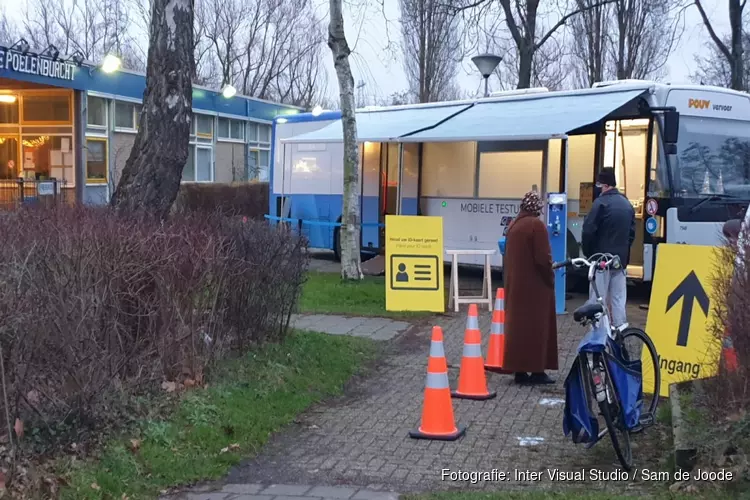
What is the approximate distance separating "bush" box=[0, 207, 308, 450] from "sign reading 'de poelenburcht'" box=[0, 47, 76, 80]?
1486 cm

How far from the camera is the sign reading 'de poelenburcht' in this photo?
2087cm

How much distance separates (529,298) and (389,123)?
1009cm

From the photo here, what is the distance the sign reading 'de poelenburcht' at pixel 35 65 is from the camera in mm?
20872

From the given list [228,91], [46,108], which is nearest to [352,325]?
[46,108]

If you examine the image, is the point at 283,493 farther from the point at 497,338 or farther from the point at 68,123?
the point at 68,123

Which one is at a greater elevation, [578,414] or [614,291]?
[614,291]

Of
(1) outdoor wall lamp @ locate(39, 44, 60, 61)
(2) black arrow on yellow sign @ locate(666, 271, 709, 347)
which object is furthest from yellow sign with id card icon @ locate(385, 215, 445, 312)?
(1) outdoor wall lamp @ locate(39, 44, 60, 61)

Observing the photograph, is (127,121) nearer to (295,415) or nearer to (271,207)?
(271,207)

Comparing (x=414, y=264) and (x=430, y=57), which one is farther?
(x=430, y=57)

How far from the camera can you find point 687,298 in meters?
6.99

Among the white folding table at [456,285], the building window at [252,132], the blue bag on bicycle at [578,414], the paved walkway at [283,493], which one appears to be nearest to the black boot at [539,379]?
the blue bag on bicycle at [578,414]

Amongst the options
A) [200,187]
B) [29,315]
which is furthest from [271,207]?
[29,315]

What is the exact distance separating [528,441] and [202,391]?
98.2 inches

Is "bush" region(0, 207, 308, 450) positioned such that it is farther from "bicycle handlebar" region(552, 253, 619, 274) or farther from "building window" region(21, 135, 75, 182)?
"building window" region(21, 135, 75, 182)
